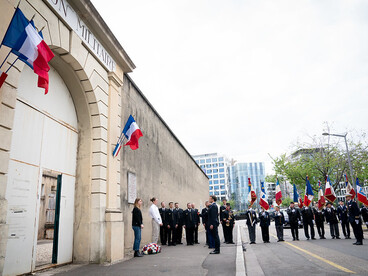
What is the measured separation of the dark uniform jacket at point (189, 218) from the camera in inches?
528

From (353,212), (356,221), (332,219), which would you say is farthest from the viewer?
(332,219)

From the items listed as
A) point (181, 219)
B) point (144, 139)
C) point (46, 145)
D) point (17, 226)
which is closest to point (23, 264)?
point (17, 226)

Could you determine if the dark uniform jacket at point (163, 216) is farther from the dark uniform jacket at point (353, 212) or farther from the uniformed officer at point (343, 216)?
the uniformed officer at point (343, 216)

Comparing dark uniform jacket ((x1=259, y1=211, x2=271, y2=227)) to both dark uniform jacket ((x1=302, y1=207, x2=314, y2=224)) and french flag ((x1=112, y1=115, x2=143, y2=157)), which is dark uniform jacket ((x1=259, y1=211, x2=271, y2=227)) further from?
french flag ((x1=112, y1=115, x2=143, y2=157))

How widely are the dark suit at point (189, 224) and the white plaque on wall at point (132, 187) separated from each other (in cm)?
365

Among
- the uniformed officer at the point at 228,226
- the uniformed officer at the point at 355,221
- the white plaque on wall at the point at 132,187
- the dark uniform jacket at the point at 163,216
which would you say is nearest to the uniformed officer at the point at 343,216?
the uniformed officer at the point at 355,221

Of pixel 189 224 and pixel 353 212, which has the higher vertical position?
pixel 353 212

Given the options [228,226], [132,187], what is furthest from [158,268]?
[228,226]

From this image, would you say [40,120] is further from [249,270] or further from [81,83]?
[249,270]

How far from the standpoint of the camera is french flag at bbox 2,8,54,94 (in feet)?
14.8

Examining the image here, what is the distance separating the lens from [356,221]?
11297mm

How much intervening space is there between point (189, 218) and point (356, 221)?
6.91 metres

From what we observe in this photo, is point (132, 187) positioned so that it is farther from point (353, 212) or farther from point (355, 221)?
point (353, 212)

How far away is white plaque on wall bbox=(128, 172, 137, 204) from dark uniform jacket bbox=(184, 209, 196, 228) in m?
3.65
